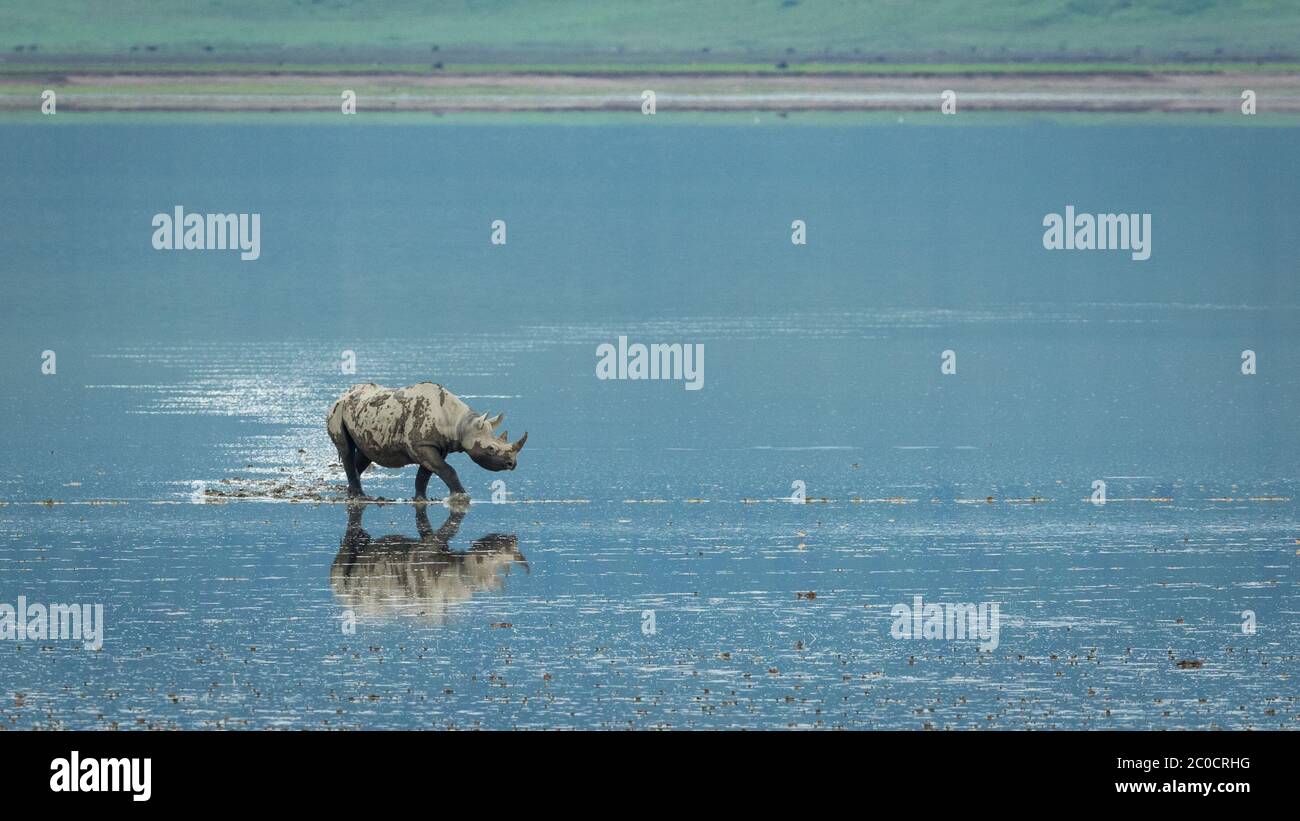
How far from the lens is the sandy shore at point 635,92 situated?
449 ft

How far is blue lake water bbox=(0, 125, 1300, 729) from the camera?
26.9 meters

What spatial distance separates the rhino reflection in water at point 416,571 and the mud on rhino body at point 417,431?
1553mm

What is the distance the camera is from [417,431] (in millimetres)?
37281

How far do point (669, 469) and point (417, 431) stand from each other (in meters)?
6.12

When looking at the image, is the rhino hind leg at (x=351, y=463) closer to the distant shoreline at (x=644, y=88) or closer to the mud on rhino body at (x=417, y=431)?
the mud on rhino body at (x=417, y=431)

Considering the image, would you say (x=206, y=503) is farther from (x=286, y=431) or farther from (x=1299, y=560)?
(x=1299, y=560)

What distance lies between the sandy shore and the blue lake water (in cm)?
3580
